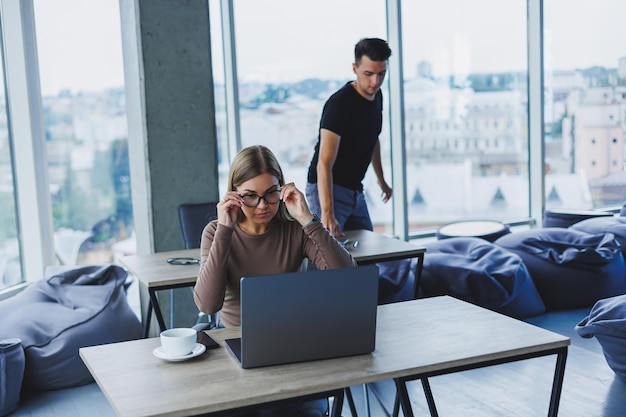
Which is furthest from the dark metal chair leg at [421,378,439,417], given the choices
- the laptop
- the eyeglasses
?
the eyeglasses

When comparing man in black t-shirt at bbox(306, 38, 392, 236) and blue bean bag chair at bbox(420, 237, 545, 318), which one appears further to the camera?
blue bean bag chair at bbox(420, 237, 545, 318)

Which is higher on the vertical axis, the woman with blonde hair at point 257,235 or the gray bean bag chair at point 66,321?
the woman with blonde hair at point 257,235

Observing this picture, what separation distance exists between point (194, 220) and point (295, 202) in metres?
1.70

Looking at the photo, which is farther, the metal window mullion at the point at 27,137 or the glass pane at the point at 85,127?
the glass pane at the point at 85,127

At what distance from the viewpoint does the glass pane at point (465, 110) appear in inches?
263

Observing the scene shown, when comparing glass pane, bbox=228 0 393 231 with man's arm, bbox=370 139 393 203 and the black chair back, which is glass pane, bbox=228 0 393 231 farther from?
the black chair back

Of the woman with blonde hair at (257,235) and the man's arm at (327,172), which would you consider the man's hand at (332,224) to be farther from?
the woman with blonde hair at (257,235)

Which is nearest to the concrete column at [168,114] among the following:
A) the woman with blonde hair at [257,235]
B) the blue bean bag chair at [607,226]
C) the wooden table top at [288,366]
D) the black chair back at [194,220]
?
the black chair back at [194,220]

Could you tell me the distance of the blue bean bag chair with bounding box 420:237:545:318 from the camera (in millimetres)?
5258

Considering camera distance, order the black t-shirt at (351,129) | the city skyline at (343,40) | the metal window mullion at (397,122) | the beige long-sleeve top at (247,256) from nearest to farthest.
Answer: the beige long-sleeve top at (247,256), the black t-shirt at (351,129), the city skyline at (343,40), the metal window mullion at (397,122)

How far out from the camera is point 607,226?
611 cm

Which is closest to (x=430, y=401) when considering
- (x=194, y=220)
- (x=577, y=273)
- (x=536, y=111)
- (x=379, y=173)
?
(x=194, y=220)

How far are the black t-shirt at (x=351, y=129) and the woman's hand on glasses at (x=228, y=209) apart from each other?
1582 mm

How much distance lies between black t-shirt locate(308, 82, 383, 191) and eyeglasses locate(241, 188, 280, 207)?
4.85 ft
